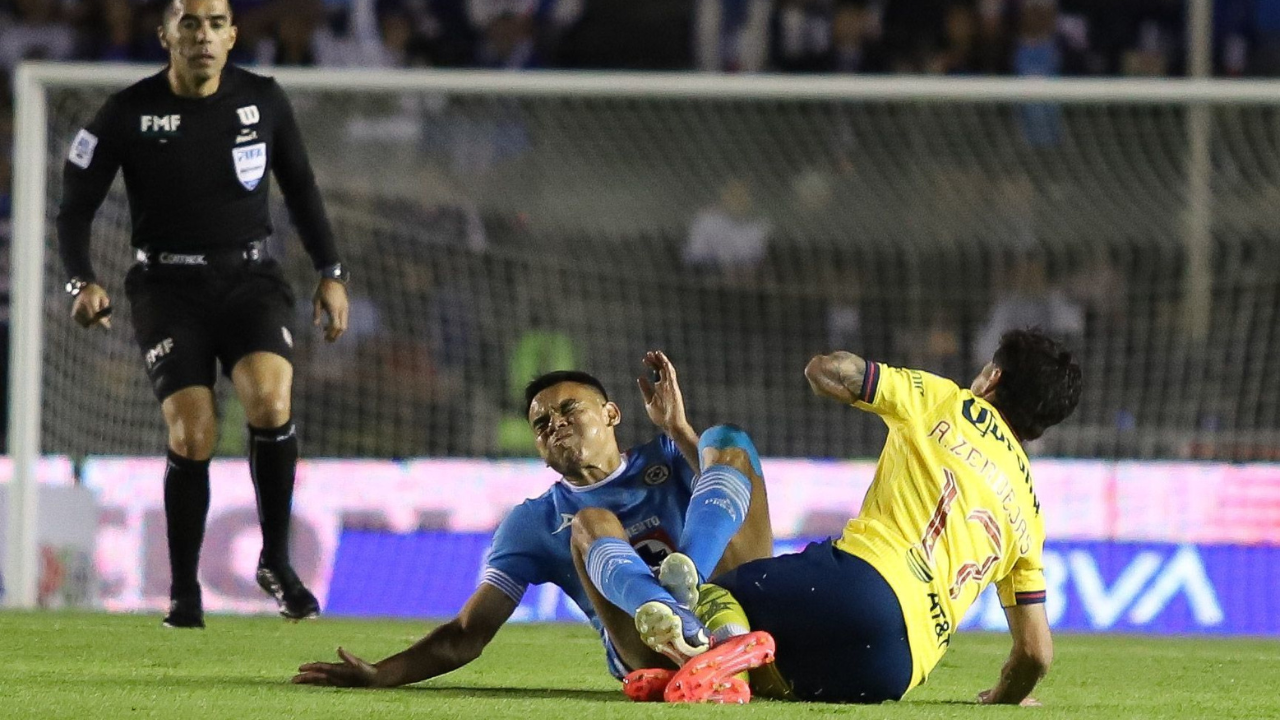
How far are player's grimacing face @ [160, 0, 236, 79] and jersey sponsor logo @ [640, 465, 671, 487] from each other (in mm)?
2486

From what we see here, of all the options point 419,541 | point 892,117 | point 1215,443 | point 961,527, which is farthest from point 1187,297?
point 961,527

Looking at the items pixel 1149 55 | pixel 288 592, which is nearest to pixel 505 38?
pixel 1149 55

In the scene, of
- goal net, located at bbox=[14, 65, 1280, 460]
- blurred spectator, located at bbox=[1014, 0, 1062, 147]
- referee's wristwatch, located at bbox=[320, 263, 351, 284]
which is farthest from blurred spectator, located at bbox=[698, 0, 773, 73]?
referee's wristwatch, located at bbox=[320, 263, 351, 284]

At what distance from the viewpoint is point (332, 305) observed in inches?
267

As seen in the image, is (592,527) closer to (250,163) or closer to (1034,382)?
(1034,382)

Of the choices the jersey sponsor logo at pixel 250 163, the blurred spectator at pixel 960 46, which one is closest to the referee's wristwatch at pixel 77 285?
the jersey sponsor logo at pixel 250 163

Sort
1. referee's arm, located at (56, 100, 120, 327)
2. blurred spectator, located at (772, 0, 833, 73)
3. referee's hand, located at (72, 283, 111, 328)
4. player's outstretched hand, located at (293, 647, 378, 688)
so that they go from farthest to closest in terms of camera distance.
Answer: blurred spectator, located at (772, 0, 833, 73) < referee's arm, located at (56, 100, 120, 327) < referee's hand, located at (72, 283, 111, 328) < player's outstretched hand, located at (293, 647, 378, 688)

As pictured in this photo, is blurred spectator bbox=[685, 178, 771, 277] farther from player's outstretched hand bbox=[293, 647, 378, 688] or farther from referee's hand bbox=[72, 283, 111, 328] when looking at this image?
player's outstretched hand bbox=[293, 647, 378, 688]

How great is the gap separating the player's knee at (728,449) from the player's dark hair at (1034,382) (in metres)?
0.59

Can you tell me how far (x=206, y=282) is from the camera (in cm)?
664

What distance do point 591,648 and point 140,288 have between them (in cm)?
192

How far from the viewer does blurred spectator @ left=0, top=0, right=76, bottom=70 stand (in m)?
13.8

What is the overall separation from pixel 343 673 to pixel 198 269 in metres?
2.31

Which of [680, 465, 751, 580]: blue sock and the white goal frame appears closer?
[680, 465, 751, 580]: blue sock
